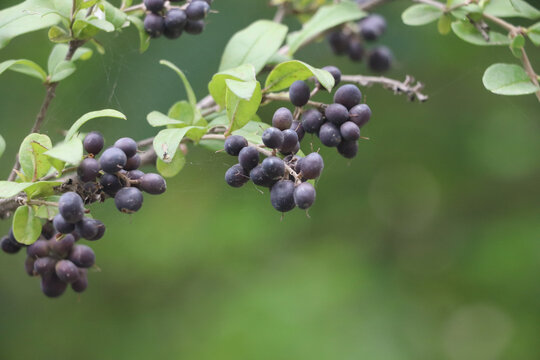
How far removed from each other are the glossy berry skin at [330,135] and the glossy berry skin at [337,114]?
0.05 feet

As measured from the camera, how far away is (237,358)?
2611 millimetres

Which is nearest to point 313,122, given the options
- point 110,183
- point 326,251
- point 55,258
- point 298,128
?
point 298,128

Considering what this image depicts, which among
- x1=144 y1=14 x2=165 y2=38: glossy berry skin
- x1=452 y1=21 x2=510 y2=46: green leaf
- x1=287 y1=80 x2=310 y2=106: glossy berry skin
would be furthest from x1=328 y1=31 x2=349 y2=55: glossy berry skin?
x1=287 y1=80 x2=310 y2=106: glossy berry skin

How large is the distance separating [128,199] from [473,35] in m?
0.86

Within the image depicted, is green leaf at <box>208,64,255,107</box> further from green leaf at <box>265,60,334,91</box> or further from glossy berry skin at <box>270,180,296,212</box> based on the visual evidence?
glossy berry skin at <box>270,180,296,212</box>

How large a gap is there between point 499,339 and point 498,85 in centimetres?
250

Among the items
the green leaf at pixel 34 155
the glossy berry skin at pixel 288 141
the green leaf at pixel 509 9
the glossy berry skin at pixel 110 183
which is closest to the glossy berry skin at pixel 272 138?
the glossy berry skin at pixel 288 141

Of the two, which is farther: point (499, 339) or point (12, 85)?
point (499, 339)

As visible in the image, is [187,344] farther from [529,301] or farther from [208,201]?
[529,301]

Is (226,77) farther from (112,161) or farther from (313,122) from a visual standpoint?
(112,161)

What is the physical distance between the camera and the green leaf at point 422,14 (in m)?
1.34

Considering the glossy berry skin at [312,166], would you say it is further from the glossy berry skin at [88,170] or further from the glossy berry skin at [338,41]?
the glossy berry skin at [338,41]

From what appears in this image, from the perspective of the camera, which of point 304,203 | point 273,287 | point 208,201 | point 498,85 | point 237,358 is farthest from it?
point 208,201

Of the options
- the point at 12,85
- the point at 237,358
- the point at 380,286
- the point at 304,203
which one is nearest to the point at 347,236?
the point at 380,286
